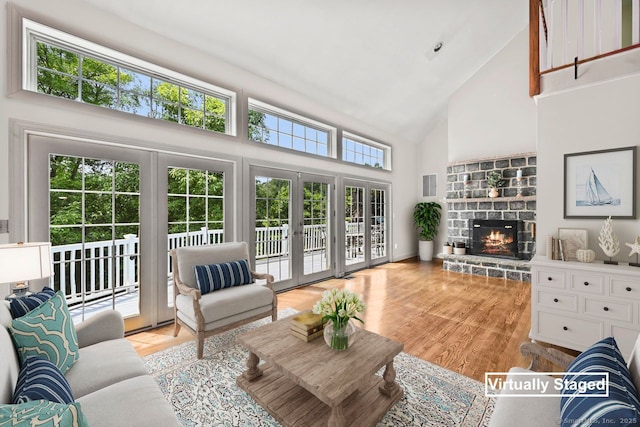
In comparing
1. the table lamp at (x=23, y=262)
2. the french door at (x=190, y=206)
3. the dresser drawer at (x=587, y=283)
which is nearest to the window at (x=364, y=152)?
the french door at (x=190, y=206)

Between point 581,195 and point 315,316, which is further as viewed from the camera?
point 581,195

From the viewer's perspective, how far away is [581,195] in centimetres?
273

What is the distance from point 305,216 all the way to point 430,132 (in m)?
4.55

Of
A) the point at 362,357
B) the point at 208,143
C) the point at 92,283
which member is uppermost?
the point at 208,143

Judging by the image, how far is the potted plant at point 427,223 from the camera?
6973 millimetres

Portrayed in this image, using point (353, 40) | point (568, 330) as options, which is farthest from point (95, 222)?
point (568, 330)

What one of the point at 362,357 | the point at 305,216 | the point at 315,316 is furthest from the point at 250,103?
the point at 362,357

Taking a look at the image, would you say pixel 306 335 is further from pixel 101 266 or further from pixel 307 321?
pixel 101 266

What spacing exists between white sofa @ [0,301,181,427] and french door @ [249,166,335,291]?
2.24 metres

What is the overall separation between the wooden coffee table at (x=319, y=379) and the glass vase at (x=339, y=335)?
4 cm

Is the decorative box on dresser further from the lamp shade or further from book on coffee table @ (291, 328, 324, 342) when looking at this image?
the lamp shade

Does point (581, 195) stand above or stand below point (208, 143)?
below

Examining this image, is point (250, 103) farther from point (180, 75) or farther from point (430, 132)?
point (430, 132)

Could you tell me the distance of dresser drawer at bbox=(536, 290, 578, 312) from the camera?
2518mm
